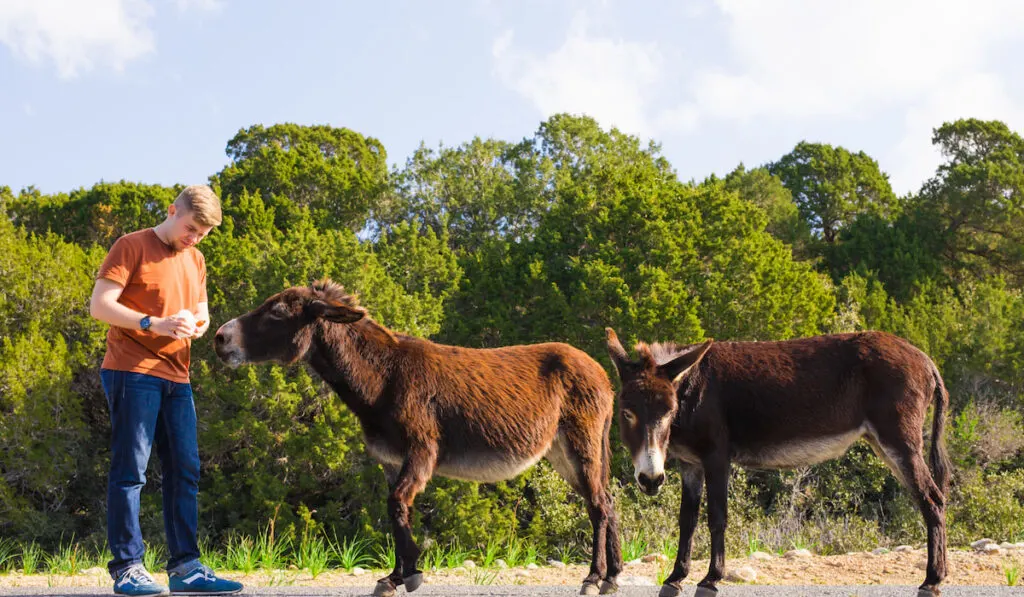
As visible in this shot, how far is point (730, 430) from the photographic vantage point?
6871mm

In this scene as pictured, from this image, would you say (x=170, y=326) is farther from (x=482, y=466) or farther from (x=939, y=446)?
(x=939, y=446)

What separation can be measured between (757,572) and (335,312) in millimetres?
4733

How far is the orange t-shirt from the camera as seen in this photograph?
627 centimetres

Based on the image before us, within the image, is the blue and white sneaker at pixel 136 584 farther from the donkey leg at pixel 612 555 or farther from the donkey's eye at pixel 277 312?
the donkey leg at pixel 612 555

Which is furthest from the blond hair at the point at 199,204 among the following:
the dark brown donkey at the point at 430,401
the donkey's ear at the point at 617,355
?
the donkey's ear at the point at 617,355

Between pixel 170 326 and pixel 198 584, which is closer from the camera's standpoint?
pixel 170 326

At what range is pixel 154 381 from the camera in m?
6.34

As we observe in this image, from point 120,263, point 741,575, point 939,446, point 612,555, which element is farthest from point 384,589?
point 939,446

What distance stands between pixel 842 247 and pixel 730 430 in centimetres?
4639

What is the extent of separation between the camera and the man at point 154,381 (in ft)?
20.3

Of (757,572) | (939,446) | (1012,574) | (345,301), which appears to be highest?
(345,301)

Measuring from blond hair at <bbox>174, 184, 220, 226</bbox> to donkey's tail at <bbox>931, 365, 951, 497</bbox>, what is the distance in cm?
533

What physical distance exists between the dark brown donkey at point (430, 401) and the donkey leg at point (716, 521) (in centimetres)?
82

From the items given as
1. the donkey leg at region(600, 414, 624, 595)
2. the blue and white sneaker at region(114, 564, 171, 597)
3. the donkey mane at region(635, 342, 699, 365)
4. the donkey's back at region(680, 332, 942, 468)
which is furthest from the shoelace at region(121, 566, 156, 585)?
the donkey's back at region(680, 332, 942, 468)
